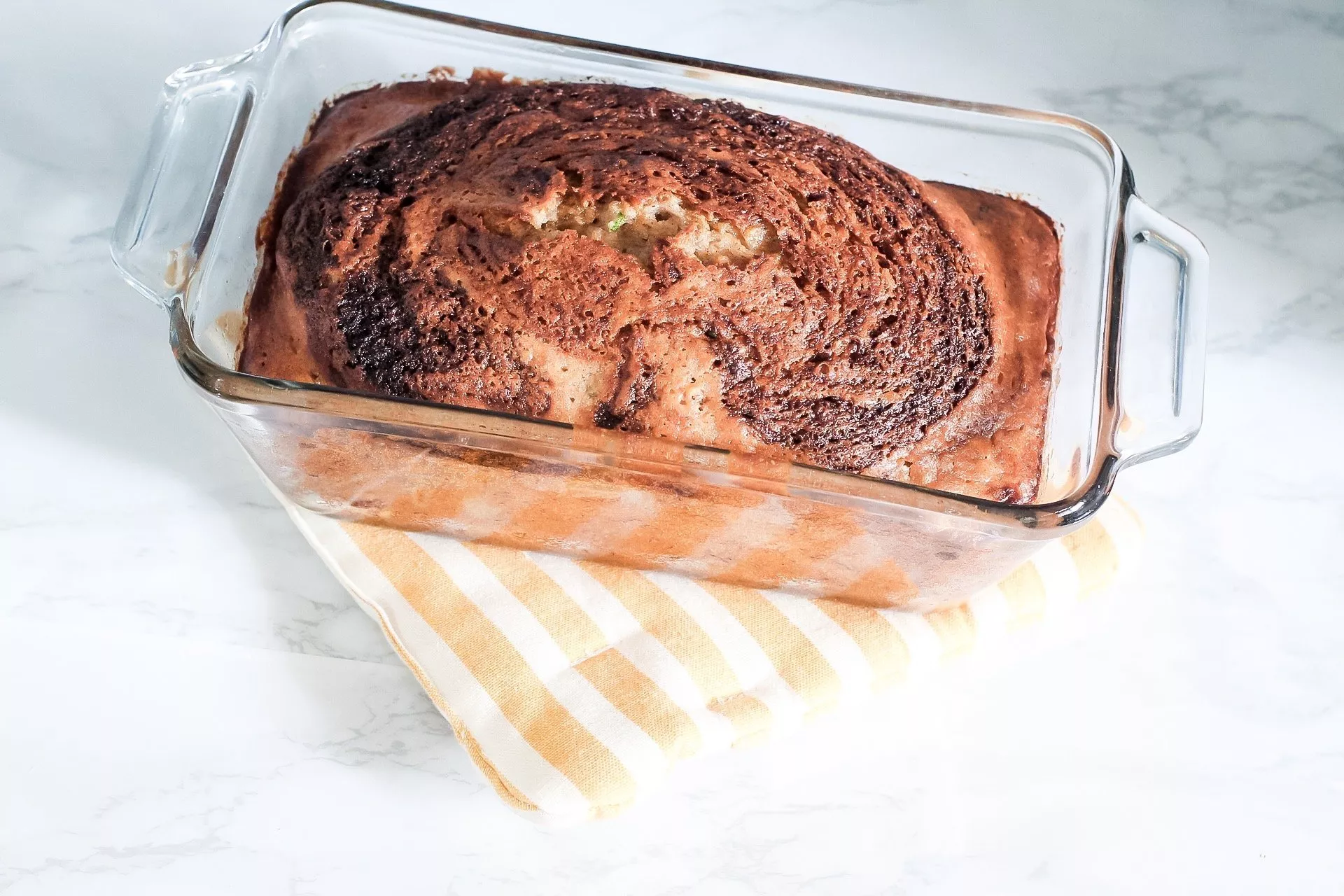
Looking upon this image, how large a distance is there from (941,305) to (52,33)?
1222 mm

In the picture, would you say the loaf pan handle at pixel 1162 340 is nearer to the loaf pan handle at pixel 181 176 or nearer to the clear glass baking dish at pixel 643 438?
the clear glass baking dish at pixel 643 438

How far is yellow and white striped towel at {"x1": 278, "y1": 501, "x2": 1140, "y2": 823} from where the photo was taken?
1.25 meters

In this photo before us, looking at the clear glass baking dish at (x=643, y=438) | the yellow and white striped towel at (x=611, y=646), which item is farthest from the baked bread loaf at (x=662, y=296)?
the yellow and white striped towel at (x=611, y=646)

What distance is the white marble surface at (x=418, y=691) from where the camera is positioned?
1.30m

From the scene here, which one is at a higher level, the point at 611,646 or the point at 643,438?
the point at 643,438

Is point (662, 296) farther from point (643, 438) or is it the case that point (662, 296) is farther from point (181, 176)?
point (181, 176)

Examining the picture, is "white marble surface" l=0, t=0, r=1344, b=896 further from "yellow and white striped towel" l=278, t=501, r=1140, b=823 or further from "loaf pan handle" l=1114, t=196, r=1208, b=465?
"loaf pan handle" l=1114, t=196, r=1208, b=465

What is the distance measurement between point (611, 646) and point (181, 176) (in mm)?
664

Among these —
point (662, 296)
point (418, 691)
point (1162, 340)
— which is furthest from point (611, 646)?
point (1162, 340)

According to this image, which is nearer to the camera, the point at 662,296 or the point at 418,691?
the point at 662,296

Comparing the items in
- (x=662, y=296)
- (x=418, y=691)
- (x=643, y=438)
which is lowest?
(x=418, y=691)

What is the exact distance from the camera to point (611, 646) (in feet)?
4.32

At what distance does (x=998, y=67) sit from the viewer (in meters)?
1.71

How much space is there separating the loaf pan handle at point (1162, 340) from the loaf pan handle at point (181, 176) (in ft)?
2.99
